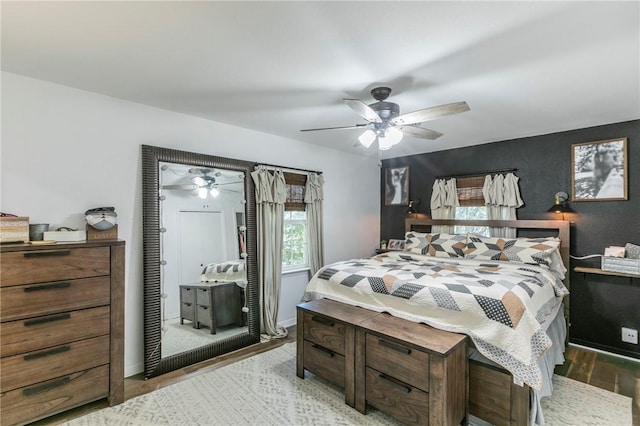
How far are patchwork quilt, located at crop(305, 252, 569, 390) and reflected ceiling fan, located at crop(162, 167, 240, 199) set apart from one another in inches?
58.3

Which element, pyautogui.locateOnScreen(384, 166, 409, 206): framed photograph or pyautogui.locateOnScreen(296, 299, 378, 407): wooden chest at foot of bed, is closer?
pyautogui.locateOnScreen(296, 299, 378, 407): wooden chest at foot of bed

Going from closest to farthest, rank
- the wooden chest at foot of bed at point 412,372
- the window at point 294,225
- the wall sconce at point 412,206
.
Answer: the wooden chest at foot of bed at point 412,372
the window at point 294,225
the wall sconce at point 412,206

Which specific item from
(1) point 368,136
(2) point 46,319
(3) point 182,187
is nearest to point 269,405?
(2) point 46,319

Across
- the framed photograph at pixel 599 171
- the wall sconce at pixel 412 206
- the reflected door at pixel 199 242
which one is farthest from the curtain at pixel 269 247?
the framed photograph at pixel 599 171

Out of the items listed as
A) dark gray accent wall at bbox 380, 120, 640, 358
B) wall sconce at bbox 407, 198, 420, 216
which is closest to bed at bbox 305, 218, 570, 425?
dark gray accent wall at bbox 380, 120, 640, 358

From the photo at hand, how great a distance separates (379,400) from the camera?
2.19 metres

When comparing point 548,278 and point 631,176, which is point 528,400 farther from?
point 631,176

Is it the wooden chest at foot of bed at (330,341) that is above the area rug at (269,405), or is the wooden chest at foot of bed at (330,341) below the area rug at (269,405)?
above

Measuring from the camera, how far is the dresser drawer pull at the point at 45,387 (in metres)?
2.03

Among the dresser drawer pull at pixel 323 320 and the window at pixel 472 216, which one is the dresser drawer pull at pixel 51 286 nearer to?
the dresser drawer pull at pixel 323 320

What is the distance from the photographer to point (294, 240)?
427 cm

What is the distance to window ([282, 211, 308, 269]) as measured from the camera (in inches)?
164

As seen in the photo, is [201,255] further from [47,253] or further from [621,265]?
[621,265]

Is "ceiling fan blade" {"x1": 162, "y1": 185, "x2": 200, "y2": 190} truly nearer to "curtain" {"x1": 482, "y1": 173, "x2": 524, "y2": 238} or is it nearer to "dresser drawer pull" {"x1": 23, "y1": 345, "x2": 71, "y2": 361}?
"dresser drawer pull" {"x1": 23, "y1": 345, "x2": 71, "y2": 361}
